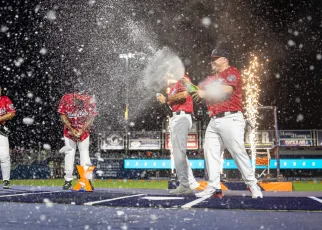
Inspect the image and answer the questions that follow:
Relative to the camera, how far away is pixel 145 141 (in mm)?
28875

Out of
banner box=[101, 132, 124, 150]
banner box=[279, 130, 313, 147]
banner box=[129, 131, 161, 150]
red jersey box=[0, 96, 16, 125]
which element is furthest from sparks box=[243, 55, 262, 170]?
red jersey box=[0, 96, 16, 125]

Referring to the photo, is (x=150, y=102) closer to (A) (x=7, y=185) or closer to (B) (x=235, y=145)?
(A) (x=7, y=185)

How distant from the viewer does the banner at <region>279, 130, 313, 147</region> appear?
27234mm

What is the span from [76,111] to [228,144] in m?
3.60

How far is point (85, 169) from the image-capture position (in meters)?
7.71

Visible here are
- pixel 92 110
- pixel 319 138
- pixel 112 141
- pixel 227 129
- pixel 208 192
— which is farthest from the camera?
pixel 112 141

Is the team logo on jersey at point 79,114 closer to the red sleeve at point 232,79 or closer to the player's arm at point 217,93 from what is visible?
the player's arm at point 217,93

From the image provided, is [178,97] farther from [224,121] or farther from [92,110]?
[92,110]

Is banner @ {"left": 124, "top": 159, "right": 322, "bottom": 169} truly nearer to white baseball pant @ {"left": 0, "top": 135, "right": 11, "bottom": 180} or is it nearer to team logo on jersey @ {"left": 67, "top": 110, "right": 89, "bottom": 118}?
white baseball pant @ {"left": 0, "top": 135, "right": 11, "bottom": 180}

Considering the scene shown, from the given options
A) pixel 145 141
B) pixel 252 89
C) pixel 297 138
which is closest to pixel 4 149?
pixel 145 141

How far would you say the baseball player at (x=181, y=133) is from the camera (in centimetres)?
678

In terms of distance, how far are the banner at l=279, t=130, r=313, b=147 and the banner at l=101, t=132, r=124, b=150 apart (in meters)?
11.0

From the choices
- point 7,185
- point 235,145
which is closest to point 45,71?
point 7,185

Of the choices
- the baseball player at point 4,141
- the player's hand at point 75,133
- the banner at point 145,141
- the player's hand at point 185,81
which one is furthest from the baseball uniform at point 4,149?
the banner at point 145,141
